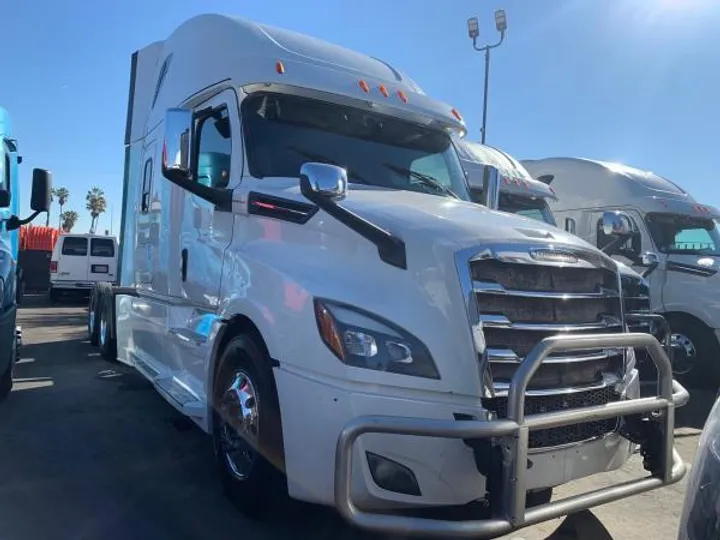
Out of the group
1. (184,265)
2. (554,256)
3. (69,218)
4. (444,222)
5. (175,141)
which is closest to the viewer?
(554,256)

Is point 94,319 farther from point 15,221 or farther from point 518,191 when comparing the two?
point 518,191

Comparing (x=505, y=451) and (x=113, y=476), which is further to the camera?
(x=113, y=476)

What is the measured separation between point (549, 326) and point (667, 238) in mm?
7183

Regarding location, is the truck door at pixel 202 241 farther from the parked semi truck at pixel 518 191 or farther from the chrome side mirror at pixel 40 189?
the parked semi truck at pixel 518 191

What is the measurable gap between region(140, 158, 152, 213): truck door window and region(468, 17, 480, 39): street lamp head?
587 inches

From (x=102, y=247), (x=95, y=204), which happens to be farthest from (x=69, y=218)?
(x=102, y=247)

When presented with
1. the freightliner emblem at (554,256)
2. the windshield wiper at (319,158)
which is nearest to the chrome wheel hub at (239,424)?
the windshield wiper at (319,158)

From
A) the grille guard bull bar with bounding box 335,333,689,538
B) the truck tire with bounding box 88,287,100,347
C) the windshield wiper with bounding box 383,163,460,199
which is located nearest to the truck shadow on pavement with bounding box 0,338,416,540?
the grille guard bull bar with bounding box 335,333,689,538

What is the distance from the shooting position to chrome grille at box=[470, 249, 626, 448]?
9.98 feet

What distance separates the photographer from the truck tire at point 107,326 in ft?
28.8

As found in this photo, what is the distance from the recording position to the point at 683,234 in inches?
374

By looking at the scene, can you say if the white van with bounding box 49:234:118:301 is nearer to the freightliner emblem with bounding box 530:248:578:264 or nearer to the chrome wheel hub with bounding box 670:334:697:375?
the chrome wheel hub with bounding box 670:334:697:375

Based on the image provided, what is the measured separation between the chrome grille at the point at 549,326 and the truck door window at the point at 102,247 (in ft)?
62.6

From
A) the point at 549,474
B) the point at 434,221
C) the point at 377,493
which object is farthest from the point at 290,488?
the point at 434,221
